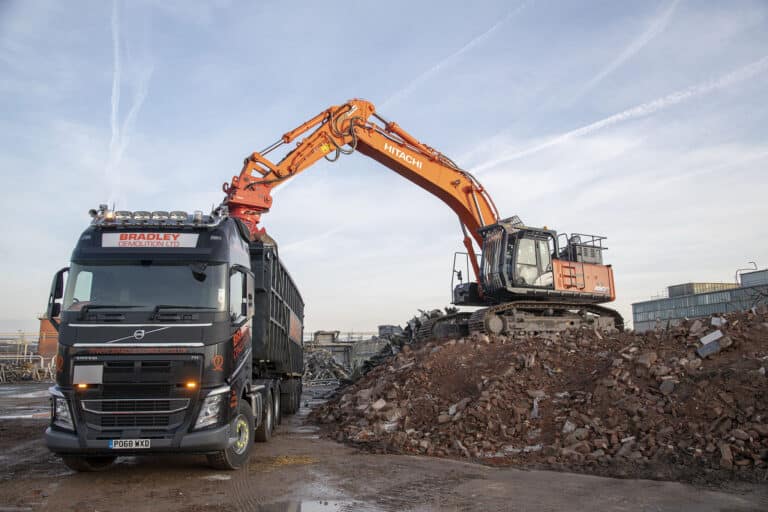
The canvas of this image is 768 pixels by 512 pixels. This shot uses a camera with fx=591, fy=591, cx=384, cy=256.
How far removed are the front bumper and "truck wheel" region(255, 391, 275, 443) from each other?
3.39 meters

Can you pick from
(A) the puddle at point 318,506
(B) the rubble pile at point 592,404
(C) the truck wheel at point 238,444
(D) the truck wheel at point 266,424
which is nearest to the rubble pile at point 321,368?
(B) the rubble pile at point 592,404

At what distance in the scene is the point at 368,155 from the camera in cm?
1761

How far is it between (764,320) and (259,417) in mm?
10465

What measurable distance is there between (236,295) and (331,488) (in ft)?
9.92

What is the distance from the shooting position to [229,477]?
8.25 meters

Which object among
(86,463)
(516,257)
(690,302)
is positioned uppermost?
(690,302)

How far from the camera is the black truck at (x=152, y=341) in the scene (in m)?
7.62

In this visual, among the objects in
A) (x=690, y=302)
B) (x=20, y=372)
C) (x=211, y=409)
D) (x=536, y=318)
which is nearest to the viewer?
(x=211, y=409)

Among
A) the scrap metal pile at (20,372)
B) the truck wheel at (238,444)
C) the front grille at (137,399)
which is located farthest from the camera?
the scrap metal pile at (20,372)

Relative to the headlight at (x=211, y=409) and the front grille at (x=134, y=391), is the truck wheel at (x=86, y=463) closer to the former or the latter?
the front grille at (x=134, y=391)

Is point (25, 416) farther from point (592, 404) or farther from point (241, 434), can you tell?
point (592, 404)

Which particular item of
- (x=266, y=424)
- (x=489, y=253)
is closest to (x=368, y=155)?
(x=489, y=253)

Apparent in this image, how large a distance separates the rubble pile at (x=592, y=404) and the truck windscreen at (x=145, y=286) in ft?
15.6

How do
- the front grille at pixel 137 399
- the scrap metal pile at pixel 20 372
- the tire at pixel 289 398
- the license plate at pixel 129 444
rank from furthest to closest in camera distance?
the scrap metal pile at pixel 20 372, the tire at pixel 289 398, the front grille at pixel 137 399, the license plate at pixel 129 444
